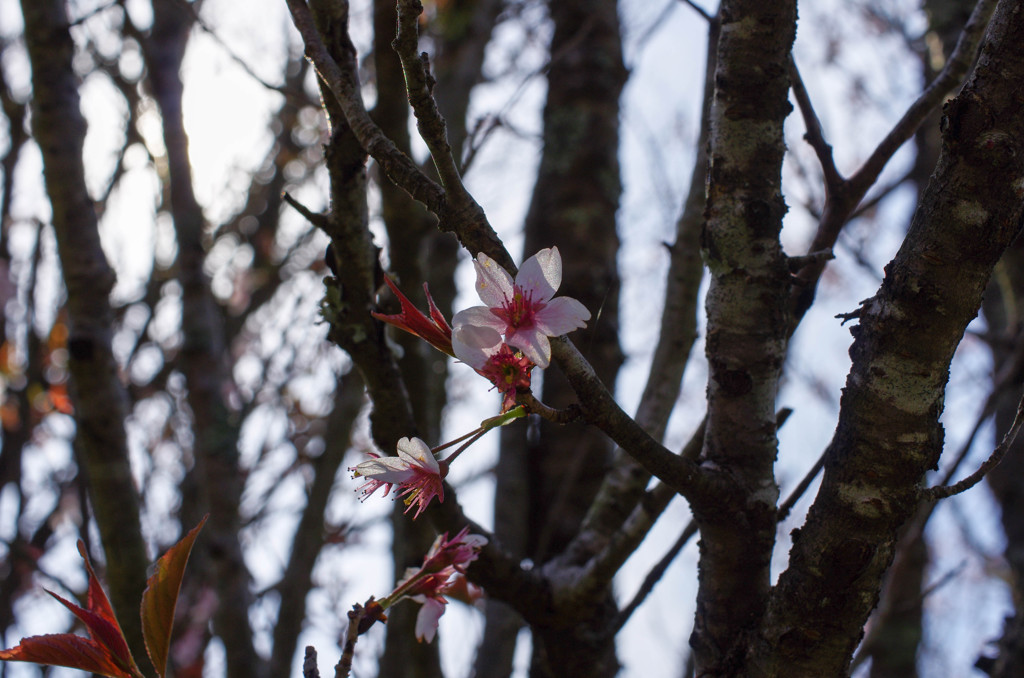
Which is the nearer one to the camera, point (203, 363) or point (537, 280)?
point (537, 280)

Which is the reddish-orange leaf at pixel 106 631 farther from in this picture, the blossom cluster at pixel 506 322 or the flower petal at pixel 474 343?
the flower petal at pixel 474 343

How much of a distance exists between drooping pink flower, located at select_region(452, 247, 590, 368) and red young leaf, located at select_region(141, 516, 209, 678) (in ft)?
1.32

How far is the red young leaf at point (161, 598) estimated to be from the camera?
0.75 metres

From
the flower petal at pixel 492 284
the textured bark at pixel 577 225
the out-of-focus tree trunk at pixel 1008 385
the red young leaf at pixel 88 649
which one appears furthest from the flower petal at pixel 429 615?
the out-of-focus tree trunk at pixel 1008 385

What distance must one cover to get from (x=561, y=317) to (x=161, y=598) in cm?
51

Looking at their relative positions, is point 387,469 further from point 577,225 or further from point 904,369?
point 577,225

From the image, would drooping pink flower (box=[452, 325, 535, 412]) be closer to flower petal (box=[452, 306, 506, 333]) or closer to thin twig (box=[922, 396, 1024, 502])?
flower petal (box=[452, 306, 506, 333])

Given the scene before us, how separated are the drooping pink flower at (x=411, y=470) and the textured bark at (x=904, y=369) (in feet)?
1.30

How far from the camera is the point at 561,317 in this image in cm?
64

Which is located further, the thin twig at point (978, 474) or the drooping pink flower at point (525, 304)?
the thin twig at point (978, 474)

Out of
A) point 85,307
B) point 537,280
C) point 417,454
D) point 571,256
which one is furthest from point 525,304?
point 571,256

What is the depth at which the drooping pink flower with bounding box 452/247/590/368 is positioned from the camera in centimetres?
63

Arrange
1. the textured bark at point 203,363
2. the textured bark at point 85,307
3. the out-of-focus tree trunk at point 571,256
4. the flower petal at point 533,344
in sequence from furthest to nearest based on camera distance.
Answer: the out-of-focus tree trunk at point 571,256, the textured bark at point 203,363, the textured bark at point 85,307, the flower petal at point 533,344

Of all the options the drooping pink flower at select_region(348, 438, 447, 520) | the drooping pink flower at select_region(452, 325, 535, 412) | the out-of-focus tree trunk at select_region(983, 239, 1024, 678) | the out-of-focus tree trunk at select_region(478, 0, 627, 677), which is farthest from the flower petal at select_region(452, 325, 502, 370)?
the out-of-focus tree trunk at select_region(983, 239, 1024, 678)
